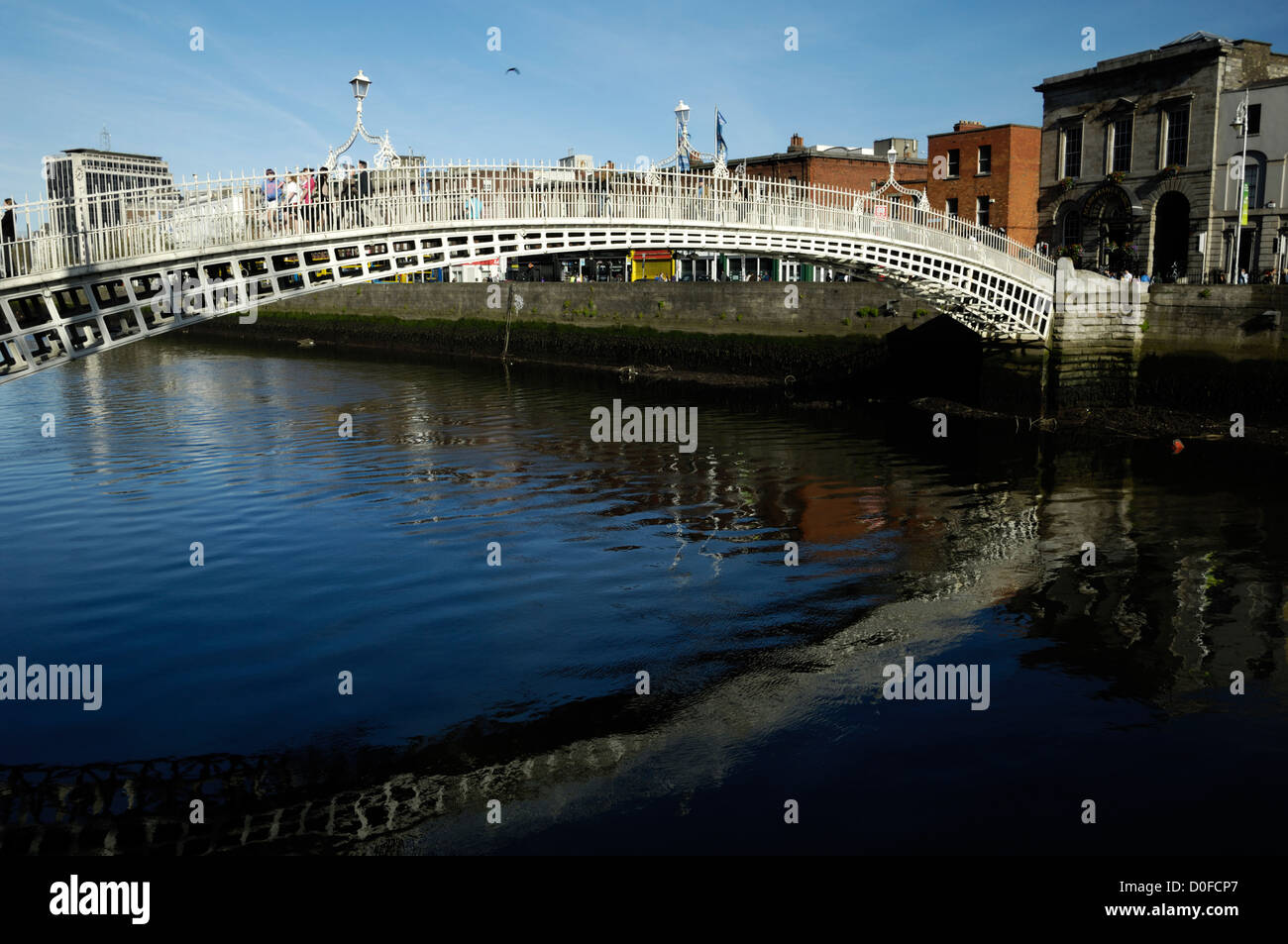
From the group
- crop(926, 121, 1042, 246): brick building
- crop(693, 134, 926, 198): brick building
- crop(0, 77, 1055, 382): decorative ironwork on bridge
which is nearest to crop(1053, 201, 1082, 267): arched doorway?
crop(926, 121, 1042, 246): brick building

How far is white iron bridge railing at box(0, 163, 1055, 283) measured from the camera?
11.0m

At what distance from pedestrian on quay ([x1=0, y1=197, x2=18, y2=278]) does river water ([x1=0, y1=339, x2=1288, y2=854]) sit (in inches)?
133

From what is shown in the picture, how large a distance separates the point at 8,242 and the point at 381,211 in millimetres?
4660

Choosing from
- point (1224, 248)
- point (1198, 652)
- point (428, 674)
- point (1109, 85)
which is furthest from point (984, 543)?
point (1109, 85)

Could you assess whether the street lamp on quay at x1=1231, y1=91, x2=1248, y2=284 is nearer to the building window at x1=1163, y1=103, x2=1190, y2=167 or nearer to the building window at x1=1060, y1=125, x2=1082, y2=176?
the building window at x1=1163, y1=103, x2=1190, y2=167

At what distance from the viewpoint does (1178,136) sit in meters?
32.0

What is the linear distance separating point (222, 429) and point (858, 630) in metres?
17.4

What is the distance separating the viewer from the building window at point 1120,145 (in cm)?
3353

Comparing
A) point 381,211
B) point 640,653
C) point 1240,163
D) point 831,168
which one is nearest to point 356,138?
point 381,211

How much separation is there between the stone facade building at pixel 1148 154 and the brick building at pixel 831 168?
10782 mm

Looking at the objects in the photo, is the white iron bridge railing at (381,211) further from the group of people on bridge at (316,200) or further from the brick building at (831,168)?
the brick building at (831,168)

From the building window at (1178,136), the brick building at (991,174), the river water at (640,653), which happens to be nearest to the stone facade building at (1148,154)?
the building window at (1178,136)

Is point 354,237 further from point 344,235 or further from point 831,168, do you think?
point 831,168

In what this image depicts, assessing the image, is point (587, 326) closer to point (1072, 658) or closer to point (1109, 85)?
point (1109, 85)
